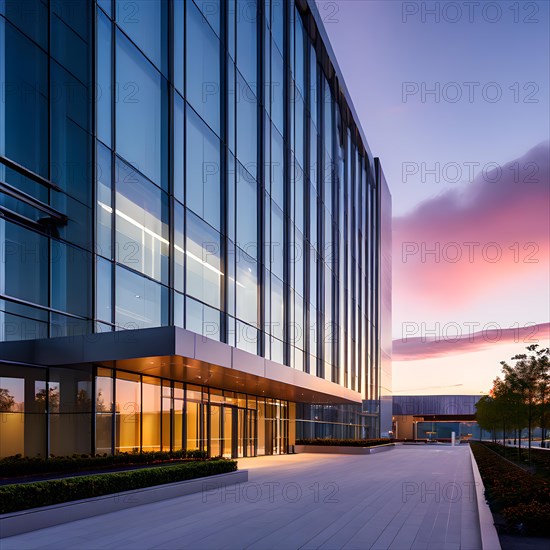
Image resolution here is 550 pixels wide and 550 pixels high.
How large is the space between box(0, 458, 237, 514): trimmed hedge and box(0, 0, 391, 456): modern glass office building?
3.32m

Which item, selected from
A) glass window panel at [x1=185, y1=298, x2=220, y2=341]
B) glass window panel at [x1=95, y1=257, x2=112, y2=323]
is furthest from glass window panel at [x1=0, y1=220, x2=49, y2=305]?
glass window panel at [x1=185, y1=298, x2=220, y2=341]

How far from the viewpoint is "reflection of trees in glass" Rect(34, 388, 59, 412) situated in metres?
20.4

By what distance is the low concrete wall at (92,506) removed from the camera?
40.6 ft

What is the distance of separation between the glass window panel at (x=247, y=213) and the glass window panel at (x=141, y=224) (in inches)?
316

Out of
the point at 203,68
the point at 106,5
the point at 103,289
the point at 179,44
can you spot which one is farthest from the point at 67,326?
the point at 203,68

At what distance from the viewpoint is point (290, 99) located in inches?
1663

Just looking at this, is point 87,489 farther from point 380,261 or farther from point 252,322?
point 380,261

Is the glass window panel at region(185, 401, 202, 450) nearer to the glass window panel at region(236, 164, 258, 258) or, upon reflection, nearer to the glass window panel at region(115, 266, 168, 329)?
the glass window panel at region(115, 266, 168, 329)

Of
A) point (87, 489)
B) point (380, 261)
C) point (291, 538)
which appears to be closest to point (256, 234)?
point (87, 489)

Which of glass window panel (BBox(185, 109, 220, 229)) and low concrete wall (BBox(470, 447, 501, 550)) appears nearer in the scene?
low concrete wall (BBox(470, 447, 501, 550))

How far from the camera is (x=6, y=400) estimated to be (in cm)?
1919

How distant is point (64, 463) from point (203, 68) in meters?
17.4

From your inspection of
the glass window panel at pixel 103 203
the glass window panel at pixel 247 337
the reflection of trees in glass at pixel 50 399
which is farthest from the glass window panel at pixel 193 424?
the glass window panel at pixel 103 203

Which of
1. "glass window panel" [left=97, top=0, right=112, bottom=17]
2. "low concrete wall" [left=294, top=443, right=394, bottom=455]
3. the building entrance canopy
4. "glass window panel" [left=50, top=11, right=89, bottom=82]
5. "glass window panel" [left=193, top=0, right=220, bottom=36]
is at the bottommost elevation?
"low concrete wall" [left=294, top=443, right=394, bottom=455]
